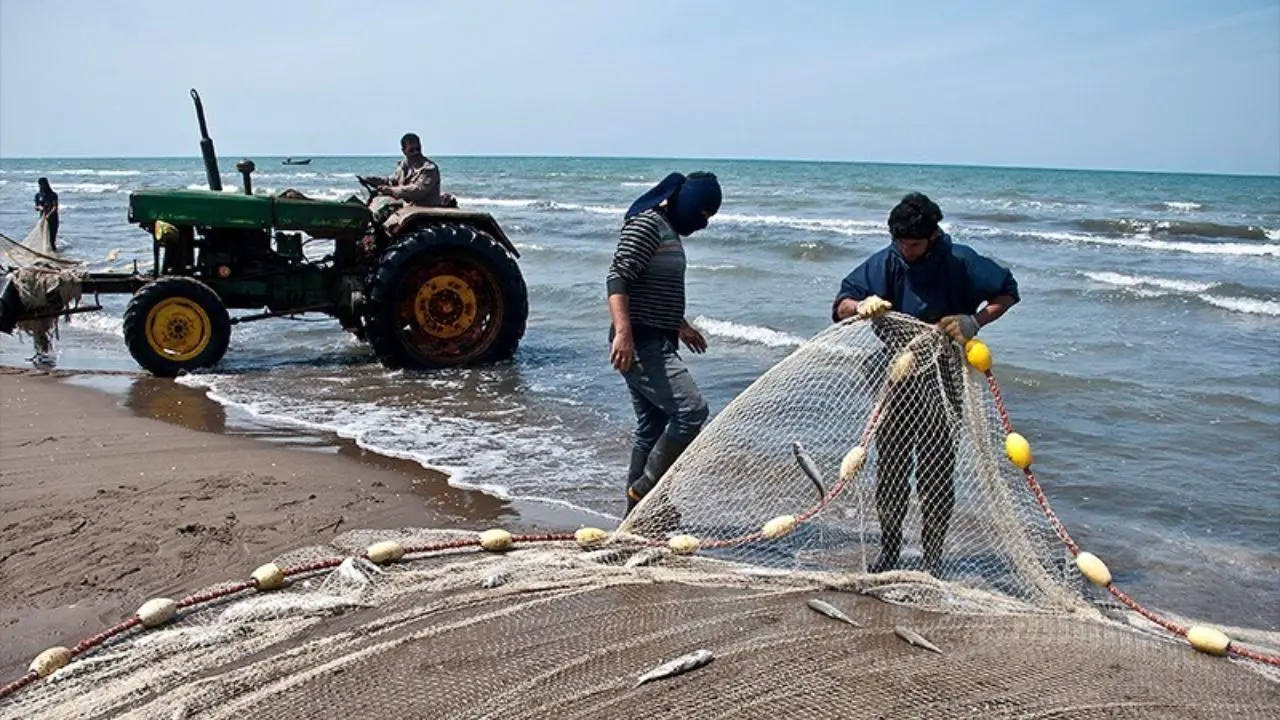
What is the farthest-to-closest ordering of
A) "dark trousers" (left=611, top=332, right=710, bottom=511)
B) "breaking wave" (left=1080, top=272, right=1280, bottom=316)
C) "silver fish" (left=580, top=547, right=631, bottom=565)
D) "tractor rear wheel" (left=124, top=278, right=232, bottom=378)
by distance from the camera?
"breaking wave" (left=1080, top=272, right=1280, bottom=316), "tractor rear wheel" (left=124, top=278, right=232, bottom=378), "dark trousers" (left=611, top=332, right=710, bottom=511), "silver fish" (left=580, top=547, right=631, bottom=565)

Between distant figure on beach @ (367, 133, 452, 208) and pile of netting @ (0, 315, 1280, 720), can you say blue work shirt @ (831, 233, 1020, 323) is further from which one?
distant figure on beach @ (367, 133, 452, 208)

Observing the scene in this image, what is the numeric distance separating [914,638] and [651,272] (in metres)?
1.93

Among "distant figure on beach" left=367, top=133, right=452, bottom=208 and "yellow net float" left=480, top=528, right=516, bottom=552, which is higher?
"distant figure on beach" left=367, top=133, right=452, bottom=208

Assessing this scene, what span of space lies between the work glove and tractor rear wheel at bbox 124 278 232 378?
19.8 ft

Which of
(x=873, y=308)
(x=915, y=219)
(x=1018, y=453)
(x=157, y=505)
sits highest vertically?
(x=915, y=219)

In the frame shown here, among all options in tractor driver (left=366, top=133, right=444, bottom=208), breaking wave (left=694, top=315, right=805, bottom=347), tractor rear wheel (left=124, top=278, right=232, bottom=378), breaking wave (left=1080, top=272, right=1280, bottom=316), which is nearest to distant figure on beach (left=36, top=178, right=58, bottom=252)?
tractor rear wheel (left=124, top=278, right=232, bottom=378)

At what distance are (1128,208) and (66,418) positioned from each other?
1351 inches

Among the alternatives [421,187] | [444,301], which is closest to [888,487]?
[444,301]

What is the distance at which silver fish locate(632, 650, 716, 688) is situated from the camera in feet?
8.89

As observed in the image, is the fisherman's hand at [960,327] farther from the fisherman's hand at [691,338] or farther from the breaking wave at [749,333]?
the breaking wave at [749,333]

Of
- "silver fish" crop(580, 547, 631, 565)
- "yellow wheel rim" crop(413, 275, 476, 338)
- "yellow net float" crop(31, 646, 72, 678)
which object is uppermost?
"yellow wheel rim" crop(413, 275, 476, 338)

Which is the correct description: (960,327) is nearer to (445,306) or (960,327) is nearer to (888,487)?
(888,487)

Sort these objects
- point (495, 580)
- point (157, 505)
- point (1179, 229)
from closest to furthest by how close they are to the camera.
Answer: point (495, 580), point (157, 505), point (1179, 229)

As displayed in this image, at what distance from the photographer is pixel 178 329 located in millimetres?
8352
